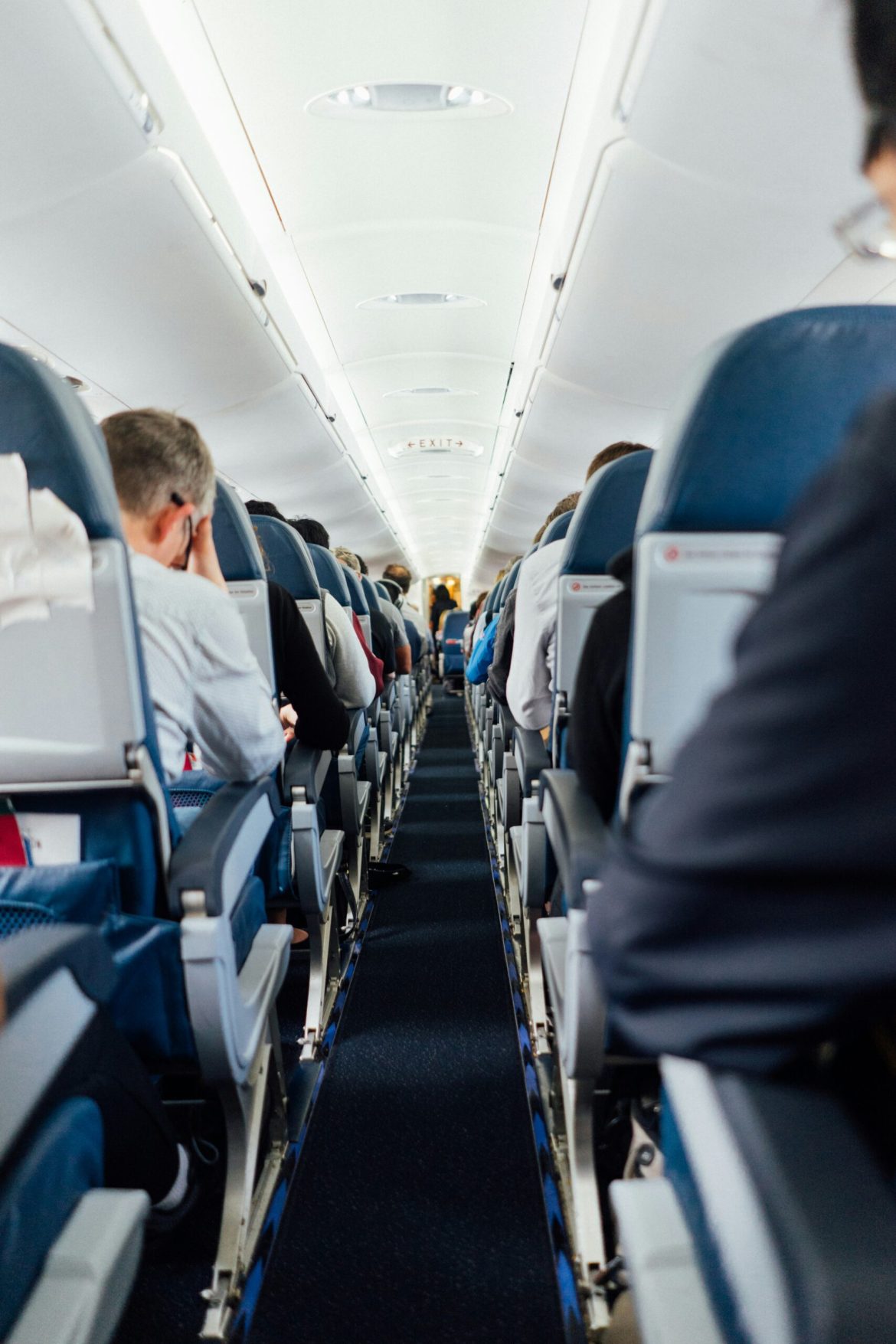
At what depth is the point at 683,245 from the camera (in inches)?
143

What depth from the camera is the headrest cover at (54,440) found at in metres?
1.19

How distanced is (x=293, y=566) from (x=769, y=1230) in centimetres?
248

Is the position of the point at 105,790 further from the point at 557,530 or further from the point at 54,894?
the point at 557,530

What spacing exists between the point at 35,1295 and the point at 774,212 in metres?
3.86

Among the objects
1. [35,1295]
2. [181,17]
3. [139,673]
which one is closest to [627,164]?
[181,17]

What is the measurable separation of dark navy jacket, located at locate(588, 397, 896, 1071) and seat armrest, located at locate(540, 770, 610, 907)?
812 mm

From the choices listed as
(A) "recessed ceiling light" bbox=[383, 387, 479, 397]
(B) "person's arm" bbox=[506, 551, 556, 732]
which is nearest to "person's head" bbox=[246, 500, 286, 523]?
(B) "person's arm" bbox=[506, 551, 556, 732]

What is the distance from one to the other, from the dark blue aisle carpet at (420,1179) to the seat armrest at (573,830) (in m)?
0.91

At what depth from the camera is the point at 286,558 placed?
286 centimetres

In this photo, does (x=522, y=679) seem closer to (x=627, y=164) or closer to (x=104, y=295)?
(x=627, y=164)

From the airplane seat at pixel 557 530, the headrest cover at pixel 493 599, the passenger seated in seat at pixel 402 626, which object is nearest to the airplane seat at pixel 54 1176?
the airplane seat at pixel 557 530

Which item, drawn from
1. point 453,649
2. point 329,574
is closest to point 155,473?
point 329,574

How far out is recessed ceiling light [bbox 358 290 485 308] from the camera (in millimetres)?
5863

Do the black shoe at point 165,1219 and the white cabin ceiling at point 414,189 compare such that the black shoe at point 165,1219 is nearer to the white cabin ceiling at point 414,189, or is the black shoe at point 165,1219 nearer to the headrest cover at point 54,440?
the headrest cover at point 54,440
